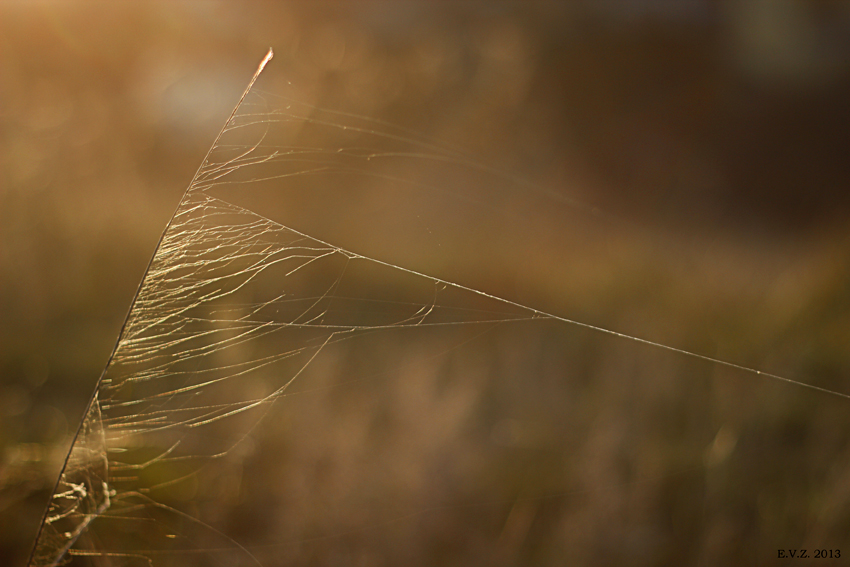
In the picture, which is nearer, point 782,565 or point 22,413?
point 782,565

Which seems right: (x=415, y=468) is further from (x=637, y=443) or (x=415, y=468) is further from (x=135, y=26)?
(x=135, y=26)

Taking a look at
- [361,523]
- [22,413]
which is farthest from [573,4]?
[22,413]

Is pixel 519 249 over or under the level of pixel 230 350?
over
